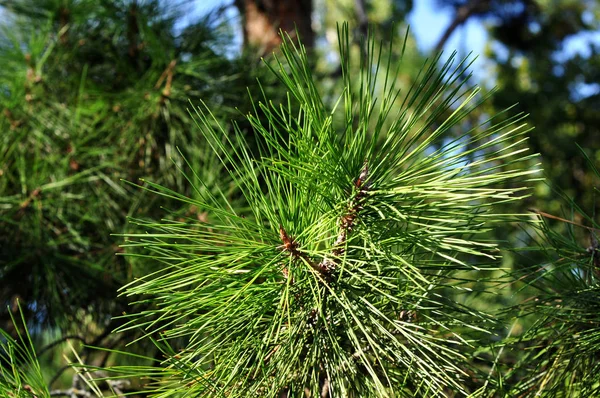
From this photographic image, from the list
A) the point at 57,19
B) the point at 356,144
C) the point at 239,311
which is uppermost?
the point at 57,19

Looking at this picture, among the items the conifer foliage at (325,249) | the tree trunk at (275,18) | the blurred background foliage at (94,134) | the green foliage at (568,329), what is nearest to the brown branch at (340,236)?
the conifer foliage at (325,249)

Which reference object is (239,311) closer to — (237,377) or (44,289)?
(237,377)

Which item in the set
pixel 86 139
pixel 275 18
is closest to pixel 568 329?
pixel 86 139

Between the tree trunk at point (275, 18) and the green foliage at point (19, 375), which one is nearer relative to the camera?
the green foliage at point (19, 375)

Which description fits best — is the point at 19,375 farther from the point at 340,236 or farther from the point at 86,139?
the point at 86,139

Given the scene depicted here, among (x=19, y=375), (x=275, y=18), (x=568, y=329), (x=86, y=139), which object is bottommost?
(x=568, y=329)

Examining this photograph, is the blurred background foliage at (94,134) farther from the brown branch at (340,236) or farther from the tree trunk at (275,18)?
the brown branch at (340,236)

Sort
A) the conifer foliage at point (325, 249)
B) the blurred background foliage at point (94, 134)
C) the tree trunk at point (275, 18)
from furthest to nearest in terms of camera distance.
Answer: the tree trunk at point (275, 18) → the blurred background foliage at point (94, 134) → the conifer foliage at point (325, 249)

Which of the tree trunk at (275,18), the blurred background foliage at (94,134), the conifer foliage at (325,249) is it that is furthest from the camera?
the tree trunk at (275,18)

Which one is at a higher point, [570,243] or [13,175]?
[13,175]

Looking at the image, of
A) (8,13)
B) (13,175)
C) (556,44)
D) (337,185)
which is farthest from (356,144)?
(556,44)

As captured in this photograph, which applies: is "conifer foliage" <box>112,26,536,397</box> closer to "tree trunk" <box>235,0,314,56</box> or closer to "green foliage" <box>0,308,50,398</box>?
"green foliage" <box>0,308,50,398</box>
